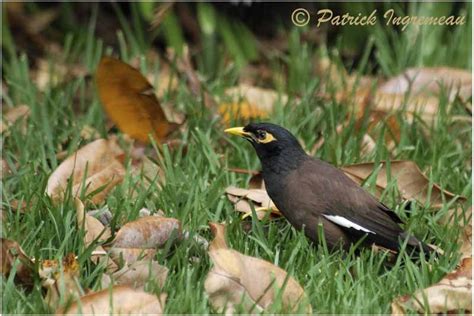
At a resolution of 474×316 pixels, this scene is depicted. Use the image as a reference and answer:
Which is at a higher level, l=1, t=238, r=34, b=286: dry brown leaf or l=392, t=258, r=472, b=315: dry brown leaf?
l=1, t=238, r=34, b=286: dry brown leaf

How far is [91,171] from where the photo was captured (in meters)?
5.29

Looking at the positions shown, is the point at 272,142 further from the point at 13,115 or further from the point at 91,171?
the point at 13,115

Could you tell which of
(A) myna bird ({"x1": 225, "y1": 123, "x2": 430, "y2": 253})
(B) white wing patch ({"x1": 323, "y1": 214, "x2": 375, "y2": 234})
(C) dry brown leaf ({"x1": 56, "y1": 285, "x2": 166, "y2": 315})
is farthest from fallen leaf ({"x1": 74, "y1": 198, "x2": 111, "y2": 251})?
(B) white wing patch ({"x1": 323, "y1": 214, "x2": 375, "y2": 234})

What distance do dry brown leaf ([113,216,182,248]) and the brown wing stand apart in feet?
2.06

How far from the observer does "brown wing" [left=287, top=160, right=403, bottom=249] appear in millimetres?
4629

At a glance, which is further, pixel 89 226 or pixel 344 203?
pixel 344 203

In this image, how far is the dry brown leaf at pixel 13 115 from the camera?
5945 mm

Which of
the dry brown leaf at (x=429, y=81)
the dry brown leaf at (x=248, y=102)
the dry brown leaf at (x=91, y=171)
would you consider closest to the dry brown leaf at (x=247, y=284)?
the dry brown leaf at (x=91, y=171)

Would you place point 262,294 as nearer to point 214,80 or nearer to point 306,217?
point 306,217

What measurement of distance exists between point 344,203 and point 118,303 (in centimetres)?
129

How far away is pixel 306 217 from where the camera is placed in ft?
15.5

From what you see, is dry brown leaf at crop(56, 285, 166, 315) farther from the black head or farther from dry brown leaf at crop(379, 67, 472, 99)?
dry brown leaf at crop(379, 67, 472, 99)

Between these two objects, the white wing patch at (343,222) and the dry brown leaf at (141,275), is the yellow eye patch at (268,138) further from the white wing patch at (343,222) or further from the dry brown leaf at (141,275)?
the dry brown leaf at (141,275)

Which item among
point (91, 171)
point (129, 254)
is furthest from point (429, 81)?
point (129, 254)
